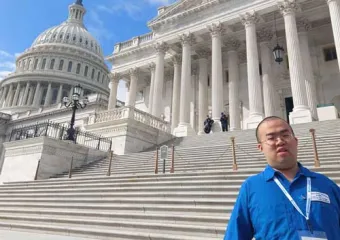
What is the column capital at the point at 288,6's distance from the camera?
71.1 ft

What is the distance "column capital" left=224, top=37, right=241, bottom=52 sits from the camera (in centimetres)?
2809

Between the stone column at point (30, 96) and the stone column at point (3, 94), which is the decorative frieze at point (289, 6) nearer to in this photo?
the stone column at point (30, 96)

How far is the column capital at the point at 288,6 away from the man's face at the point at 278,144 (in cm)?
2281

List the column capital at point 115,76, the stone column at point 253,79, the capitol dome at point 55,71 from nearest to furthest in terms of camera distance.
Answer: the stone column at point 253,79 → the column capital at point 115,76 → the capitol dome at point 55,71

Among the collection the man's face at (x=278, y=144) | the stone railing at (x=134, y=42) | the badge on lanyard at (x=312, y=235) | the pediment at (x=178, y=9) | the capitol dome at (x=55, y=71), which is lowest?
the badge on lanyard at (x=312, y=235)

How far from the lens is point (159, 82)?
2709 cm

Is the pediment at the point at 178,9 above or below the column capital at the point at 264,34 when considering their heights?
above

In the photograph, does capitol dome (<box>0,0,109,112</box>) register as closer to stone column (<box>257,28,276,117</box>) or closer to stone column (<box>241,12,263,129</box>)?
stone column (<box>257,28,276,117</box>)

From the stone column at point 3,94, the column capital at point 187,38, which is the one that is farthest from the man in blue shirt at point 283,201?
the stone column at point 3,94

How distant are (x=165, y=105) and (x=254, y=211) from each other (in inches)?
1299

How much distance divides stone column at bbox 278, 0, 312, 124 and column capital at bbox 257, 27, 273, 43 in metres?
4.46

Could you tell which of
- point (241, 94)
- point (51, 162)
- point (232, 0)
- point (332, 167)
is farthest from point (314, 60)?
point (51, 162)

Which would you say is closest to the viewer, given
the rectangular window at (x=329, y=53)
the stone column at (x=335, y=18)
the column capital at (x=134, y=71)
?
the stone column at (x=335, y=18)

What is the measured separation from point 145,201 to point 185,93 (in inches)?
703
